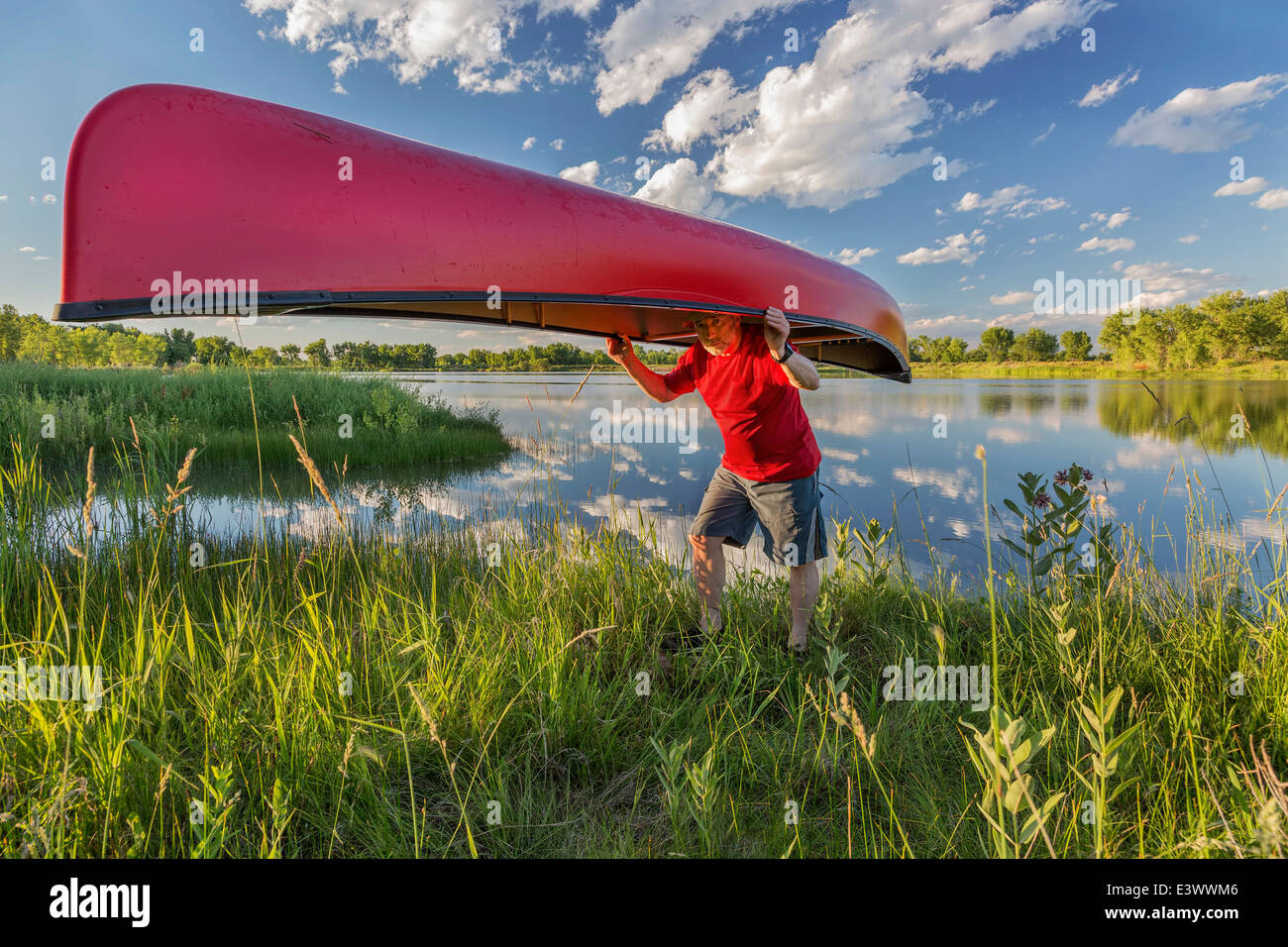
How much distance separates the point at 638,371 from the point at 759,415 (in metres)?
0.82

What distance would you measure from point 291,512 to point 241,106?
5.04 m

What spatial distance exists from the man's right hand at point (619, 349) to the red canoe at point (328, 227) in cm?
35

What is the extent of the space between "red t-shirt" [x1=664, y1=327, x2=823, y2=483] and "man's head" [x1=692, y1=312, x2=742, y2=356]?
0.19 ft

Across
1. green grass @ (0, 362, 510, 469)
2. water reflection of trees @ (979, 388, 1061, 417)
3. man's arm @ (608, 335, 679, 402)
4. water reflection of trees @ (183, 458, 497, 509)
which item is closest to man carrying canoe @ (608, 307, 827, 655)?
man's arm @ (608, 335, 679, 402)

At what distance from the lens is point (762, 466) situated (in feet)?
9.66

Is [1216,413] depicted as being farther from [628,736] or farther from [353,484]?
[353,484]

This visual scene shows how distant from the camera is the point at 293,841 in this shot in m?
1.45

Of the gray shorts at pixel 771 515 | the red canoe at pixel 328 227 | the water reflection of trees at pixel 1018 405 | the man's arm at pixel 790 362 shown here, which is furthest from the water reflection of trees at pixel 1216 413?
the red canoe at pixel 328 227

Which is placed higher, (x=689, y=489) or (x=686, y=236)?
(x=686, y=236)

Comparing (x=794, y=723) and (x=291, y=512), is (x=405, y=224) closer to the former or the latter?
(x=794, y=723)

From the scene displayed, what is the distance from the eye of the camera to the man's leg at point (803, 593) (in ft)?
9.42
